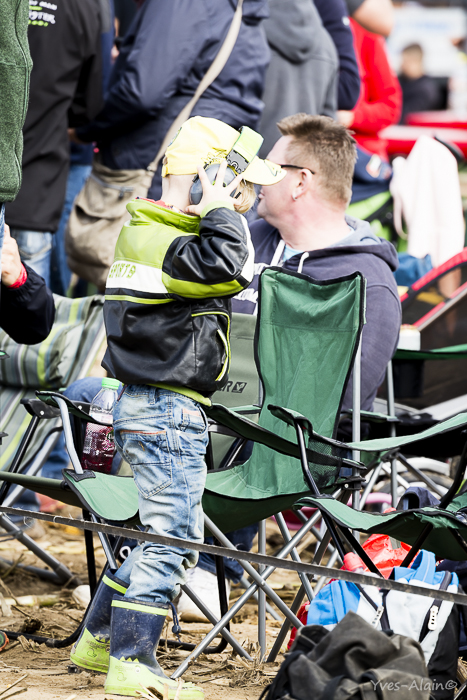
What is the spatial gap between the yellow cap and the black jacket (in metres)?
1.83

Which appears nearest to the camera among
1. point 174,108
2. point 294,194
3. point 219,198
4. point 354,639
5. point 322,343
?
point 354,639

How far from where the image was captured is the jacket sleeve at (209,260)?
2.37m

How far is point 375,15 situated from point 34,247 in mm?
2709

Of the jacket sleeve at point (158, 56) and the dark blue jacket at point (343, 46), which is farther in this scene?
the dark blue jacket at point (343, 46)

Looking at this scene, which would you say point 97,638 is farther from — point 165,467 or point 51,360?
point 51,360

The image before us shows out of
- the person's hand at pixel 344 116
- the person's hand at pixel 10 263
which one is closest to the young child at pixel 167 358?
the person's hand at pixel 10 263

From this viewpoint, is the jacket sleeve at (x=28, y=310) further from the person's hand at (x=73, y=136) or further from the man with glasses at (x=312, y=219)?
the person's hand at (x=73, y=136)

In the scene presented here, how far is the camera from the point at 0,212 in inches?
93.4

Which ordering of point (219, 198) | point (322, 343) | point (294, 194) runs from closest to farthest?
point (219, 198)
point (322, 343)
point (294, 194)

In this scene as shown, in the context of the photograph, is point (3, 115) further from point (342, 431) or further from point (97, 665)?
point (342, 431)

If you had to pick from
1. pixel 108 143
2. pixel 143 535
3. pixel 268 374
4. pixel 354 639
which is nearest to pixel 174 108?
pixel 108 143

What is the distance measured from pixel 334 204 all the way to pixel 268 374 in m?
0.85

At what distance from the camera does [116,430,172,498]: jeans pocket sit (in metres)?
2.45

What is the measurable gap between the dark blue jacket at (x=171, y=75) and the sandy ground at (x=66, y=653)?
6.19ft
